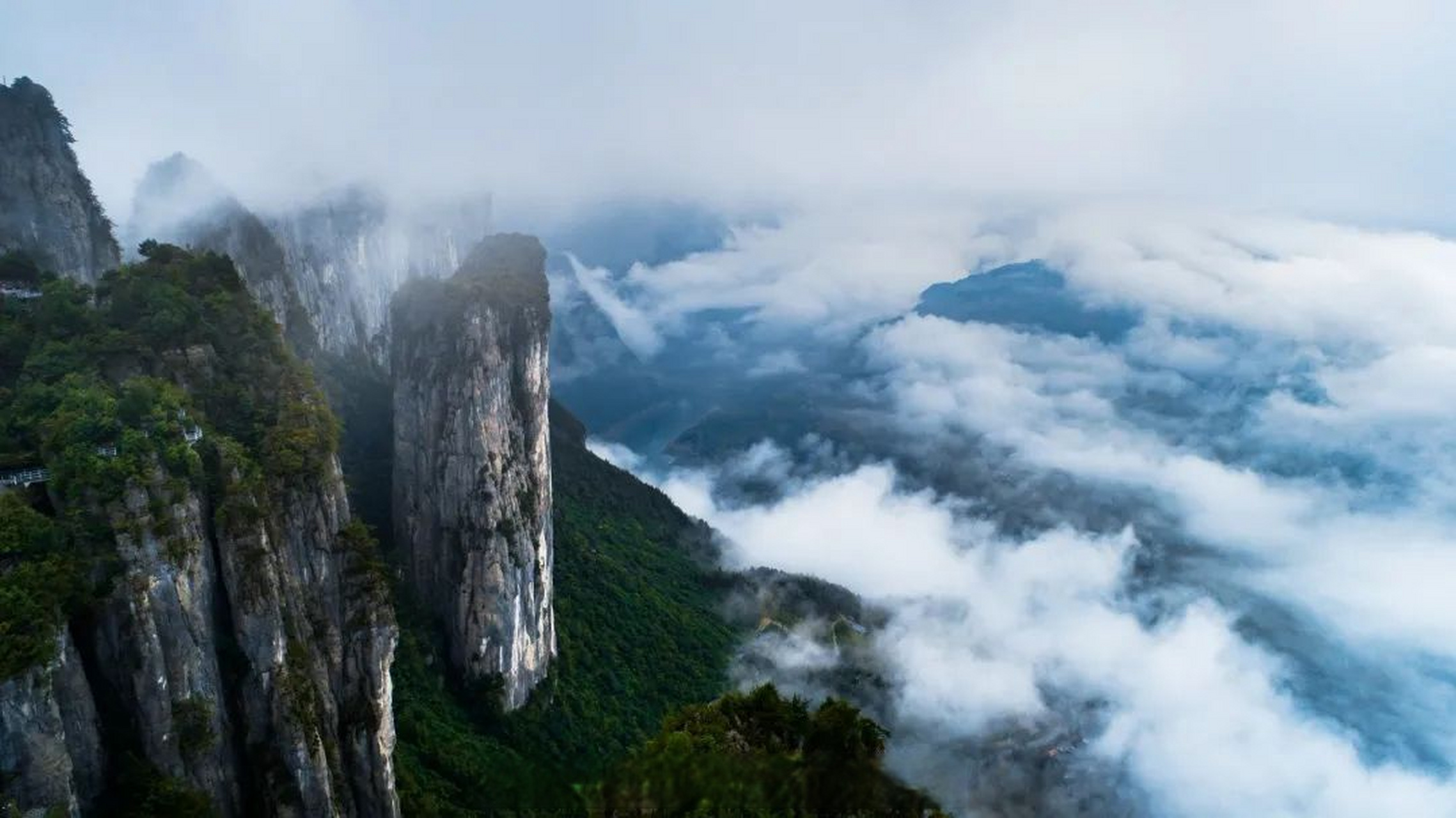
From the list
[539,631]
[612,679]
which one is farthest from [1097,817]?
[539,631]

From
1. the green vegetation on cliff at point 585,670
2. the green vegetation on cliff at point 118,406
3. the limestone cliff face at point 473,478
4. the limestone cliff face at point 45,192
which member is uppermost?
the limestone cliff face at point 45,192

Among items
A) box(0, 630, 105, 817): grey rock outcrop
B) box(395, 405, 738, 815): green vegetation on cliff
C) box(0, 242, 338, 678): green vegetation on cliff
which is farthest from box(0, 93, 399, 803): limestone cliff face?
box(395, 405, 738, 815): green vegetation on cliff

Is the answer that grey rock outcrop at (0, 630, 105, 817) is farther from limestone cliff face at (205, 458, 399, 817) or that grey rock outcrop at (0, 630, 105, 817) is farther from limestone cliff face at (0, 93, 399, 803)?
limestone cliff face at (205, 458, 399, 817)

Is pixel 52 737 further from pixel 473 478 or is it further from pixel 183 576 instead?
pixel 473 478

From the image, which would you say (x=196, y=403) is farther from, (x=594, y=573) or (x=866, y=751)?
(x=594, y=573)

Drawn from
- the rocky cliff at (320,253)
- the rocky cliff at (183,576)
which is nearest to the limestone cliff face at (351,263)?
the rocky cliff at (320,253)

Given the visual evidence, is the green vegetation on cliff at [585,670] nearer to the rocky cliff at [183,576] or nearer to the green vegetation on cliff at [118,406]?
the rocky cliff at [183,576]
